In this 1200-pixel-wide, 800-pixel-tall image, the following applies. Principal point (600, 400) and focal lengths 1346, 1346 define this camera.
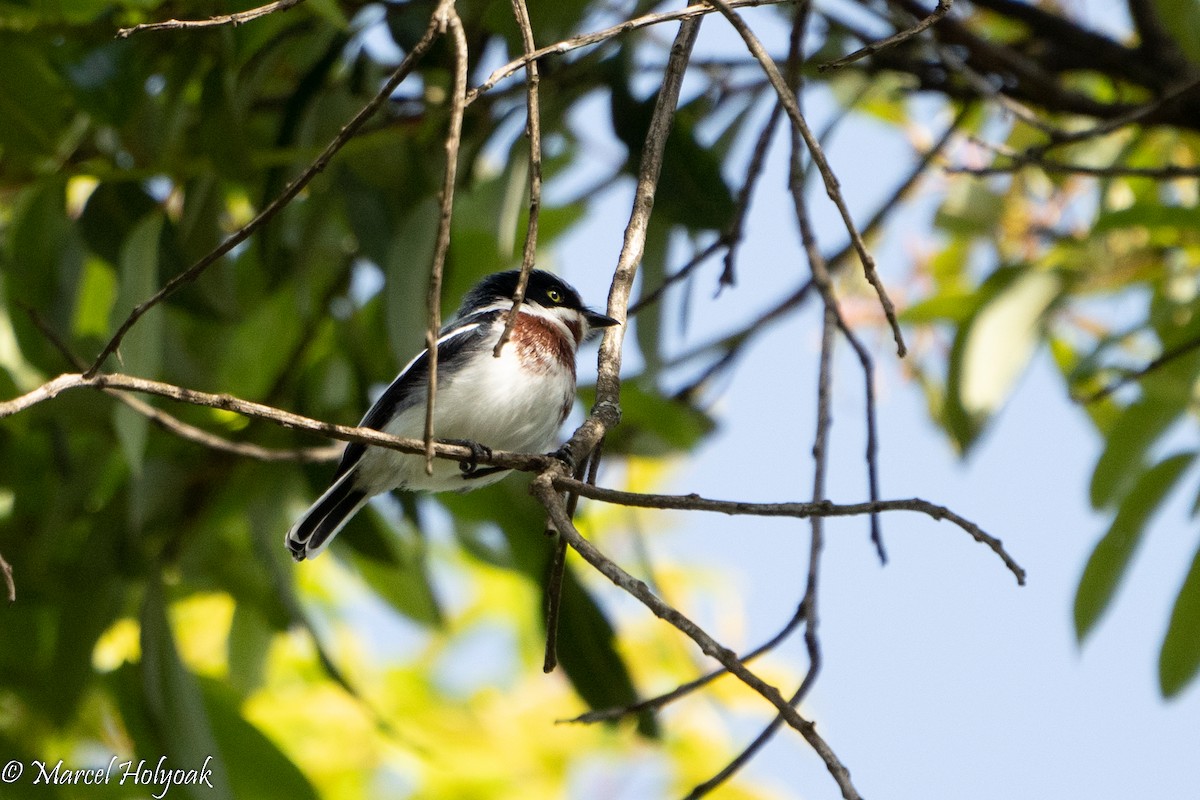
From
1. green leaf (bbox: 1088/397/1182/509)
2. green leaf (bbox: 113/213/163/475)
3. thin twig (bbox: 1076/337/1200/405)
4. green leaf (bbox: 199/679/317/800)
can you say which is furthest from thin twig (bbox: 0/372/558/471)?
green leaf (bbox: 1088/397/1182/509)

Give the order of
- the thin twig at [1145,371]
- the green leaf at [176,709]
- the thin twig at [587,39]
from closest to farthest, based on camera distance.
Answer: the thin twig at [587,39] → the green leaf at [176,709] → the thin twig at [1145,371]

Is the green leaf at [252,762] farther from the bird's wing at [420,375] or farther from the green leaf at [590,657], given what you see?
the green leaf at [590,657]

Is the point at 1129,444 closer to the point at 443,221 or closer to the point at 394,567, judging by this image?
the point at 394,567

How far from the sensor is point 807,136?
6.24 feet

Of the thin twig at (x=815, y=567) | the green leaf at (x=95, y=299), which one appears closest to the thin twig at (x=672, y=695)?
the thin twig at (x=815, y=567)

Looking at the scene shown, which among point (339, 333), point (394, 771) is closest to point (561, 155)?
point (339, 333)

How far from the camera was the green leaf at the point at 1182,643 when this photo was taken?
3.38 meters

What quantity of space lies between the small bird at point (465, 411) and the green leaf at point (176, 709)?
0.45 metres

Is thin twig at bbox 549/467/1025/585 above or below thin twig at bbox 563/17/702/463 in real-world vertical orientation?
below

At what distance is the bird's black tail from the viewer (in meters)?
3.52

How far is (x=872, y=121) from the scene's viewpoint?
5844mm

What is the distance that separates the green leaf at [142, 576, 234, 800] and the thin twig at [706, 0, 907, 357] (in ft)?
6.96

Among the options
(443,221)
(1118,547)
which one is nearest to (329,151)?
(443,221)

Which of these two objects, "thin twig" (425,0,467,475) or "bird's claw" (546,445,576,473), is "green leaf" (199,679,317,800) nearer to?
"bird's claw" (546,445,576,473)
